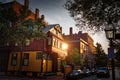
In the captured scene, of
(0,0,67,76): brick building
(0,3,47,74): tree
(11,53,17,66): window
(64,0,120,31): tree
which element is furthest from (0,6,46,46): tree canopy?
(64,0,120,31): tree

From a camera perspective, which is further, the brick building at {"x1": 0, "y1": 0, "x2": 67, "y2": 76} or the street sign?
the brick building at {"x1": 0, "y1": 0, "x2": 67, "y2": 76}

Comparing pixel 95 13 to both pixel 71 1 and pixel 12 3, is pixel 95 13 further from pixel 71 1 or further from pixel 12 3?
pixel 12 3

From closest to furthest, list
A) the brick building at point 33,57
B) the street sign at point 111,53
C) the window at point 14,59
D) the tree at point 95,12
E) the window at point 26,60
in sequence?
1. the street sign at point 111,53
2. the tree at point 95,12
3. the brick building at point 33,57
4. the window at point 26,60
5. the window at point 14,59

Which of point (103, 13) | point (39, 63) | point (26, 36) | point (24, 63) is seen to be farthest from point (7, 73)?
point (103, 13)

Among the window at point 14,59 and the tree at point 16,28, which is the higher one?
the tree at point 16,28

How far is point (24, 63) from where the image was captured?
32.2 meters

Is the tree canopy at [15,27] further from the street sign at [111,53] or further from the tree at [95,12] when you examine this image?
the street sign at [111,53]

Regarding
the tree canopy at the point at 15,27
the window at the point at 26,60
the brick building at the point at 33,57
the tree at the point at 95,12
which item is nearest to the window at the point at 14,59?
the brick building at the point at 33,57

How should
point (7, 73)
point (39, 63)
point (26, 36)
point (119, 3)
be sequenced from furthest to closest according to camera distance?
point (7, 73), point (39, 63), point (26, 36), point (119, 3)

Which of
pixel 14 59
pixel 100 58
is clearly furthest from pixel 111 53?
pixel 100 58

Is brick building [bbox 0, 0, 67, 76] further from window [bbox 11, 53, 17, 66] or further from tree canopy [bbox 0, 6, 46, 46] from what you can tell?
tree canopy [bbox 0, 6, 46, 46]

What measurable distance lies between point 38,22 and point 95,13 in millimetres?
17287

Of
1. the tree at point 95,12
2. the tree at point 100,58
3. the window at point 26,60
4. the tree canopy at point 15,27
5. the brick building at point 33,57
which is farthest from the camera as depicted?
the tree at point 100,58

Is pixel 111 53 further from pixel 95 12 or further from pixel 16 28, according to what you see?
pixel 16 28
